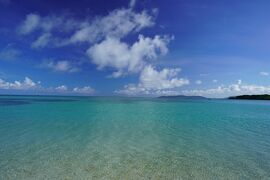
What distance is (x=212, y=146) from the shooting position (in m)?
12.0

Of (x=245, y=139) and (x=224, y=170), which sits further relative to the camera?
(x=245, y=139)

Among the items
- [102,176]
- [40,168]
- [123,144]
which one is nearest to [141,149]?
[123,144]

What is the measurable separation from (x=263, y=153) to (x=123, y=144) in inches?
273

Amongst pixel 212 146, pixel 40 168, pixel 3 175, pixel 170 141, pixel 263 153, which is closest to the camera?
pixel 3 175

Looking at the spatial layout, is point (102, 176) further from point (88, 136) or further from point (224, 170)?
point (88, 136)

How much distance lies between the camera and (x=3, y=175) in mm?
7340

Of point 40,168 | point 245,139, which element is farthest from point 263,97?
point 40,168

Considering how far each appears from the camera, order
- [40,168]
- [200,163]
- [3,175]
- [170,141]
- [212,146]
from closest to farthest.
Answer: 1. [3,175]
2. [40,168]
3. [200,163]
4. [212,146]
5. [170,141]

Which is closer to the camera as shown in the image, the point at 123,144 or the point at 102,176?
the point at 102,176

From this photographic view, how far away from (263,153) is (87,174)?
8.37m

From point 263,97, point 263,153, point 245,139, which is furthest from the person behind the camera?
point 263,97

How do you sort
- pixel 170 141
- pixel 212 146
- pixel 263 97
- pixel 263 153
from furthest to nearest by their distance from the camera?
pixel 263 97
pixel 170 141
pixel 212 146
pixel 263 153

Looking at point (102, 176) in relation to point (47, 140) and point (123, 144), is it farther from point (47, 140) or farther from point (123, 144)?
point (47, 140)

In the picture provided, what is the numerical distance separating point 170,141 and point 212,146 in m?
2.36
